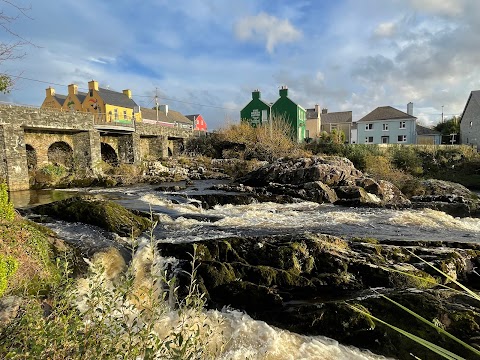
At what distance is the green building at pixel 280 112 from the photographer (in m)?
39.6

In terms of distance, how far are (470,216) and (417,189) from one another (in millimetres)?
5169

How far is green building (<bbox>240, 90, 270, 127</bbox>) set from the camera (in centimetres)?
4122

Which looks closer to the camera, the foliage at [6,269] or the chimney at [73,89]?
the foliage at [6,269]

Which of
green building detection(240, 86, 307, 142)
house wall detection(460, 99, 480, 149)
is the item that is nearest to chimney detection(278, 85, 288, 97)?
green building detection(240, 86, 307, 142)

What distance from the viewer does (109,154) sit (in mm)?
28547

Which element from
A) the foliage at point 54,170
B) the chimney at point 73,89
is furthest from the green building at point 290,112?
the chimney at point 73,89

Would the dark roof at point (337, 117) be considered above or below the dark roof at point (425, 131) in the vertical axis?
above

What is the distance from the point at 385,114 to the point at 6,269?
50794 millimetres

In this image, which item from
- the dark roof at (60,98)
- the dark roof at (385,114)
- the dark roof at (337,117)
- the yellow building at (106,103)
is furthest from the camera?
the dark roof at (337,117)

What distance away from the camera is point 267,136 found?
105 ft

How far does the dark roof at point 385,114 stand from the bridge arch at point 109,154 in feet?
120

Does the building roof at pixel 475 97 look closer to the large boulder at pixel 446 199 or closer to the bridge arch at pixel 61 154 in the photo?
the large boulder at pixel 446 199

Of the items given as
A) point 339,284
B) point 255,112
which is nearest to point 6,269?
point 339,284

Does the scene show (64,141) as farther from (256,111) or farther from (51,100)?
(51,100)
